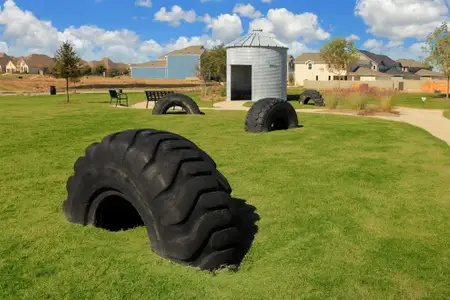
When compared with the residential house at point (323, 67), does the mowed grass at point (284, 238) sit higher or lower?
lower

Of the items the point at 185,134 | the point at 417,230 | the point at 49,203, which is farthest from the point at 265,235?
the point at 185,134

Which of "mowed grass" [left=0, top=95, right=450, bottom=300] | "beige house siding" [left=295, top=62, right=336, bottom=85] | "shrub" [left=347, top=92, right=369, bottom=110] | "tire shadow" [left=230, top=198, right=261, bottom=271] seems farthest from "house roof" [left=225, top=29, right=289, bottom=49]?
"beige house siding" [left=295, top=62, right=336, bottom=85]

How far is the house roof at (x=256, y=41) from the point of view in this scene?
28.0 metres

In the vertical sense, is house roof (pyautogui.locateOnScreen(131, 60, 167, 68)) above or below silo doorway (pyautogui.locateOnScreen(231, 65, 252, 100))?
above

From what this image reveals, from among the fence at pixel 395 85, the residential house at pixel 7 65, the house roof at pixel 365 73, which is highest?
the residential house at pixel 7 65

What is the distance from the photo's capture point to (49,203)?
17.6 feet

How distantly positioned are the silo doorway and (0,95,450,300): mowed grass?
980 inches

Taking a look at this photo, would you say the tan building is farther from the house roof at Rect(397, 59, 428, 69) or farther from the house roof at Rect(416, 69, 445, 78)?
the house roof at Rect(397, 59, 428, 69)

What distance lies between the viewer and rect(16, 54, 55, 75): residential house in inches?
5098

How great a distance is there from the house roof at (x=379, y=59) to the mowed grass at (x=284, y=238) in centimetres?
9192

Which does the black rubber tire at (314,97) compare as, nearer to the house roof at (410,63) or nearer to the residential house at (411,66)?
the residential house at (411,66)

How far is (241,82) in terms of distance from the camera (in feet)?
112

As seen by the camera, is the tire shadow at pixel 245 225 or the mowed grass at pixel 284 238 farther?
the tire shadow at pixel 245 225

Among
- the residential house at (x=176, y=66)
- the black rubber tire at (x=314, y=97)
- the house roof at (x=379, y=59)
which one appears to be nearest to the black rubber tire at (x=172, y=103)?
the black rubber tire at (x=314, y=97)
